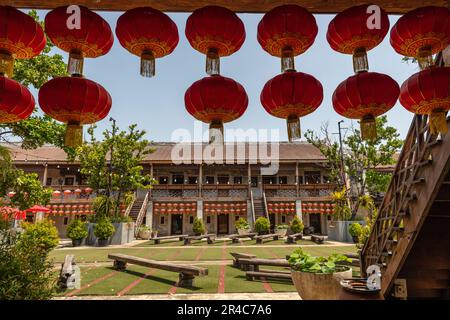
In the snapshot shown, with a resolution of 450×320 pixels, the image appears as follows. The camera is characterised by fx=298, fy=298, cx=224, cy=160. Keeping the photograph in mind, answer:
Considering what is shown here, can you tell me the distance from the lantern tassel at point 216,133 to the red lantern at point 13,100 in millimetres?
1715

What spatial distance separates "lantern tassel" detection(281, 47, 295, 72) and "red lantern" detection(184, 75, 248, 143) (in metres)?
0.41

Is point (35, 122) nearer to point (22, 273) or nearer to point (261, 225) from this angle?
point (22, 273)

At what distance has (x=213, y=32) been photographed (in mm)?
2482

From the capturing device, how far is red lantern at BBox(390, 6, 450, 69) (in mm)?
2564

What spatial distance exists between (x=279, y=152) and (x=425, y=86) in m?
26.4

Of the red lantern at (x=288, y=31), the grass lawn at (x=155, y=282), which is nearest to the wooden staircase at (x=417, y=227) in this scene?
the grass lawn at (x=155, y=282)

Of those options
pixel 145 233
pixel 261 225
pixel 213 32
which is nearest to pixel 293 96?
pixel 213 32

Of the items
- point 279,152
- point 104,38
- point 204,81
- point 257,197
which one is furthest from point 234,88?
point 279,152

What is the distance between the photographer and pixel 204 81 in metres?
2.57

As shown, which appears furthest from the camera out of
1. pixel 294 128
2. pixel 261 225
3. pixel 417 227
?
pixel 261 225

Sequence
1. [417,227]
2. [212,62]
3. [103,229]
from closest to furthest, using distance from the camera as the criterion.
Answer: [212,62] < [417,227] < [103,229]

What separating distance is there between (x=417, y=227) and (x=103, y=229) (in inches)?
675

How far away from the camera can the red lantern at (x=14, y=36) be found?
2436 millimetres
